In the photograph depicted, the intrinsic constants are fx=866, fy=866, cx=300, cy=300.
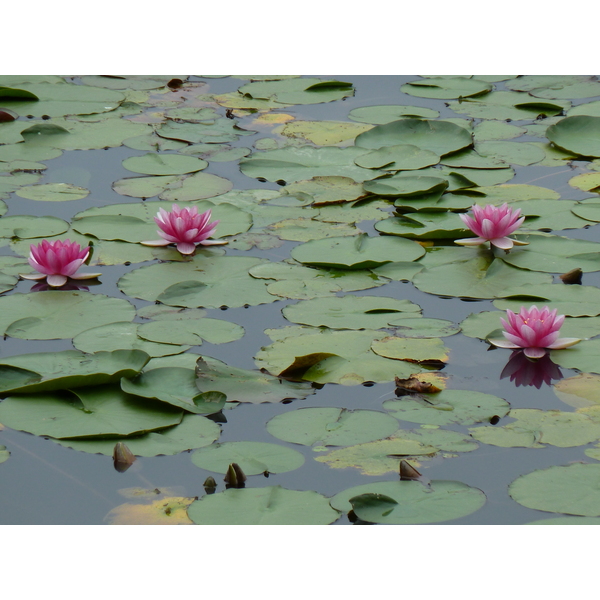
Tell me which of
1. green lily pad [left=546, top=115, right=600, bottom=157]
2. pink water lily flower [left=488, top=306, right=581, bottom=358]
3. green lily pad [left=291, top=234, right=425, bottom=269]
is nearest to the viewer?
pink water lily flower [left=488, top=306, right=581, bottom=358]

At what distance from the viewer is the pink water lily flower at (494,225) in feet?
12.3

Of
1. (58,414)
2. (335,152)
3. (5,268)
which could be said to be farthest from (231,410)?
(335,152)

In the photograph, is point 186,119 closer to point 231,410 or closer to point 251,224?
point 251,224

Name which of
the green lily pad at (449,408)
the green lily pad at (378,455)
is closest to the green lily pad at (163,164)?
the green lily pad at (449,408)

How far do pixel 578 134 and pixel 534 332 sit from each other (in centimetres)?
250

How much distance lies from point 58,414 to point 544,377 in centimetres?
161

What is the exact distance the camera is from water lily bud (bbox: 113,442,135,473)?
250 cm

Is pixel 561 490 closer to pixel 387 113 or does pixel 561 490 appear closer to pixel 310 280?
pixel 310 280

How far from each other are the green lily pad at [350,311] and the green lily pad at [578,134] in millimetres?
2120

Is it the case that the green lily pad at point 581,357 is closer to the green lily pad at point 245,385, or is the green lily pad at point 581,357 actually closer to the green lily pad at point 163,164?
the green lily pad at point 245,385

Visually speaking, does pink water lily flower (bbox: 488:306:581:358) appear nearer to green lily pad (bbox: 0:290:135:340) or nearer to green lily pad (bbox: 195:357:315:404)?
green lily pad (bbox: 195:357:315:404)

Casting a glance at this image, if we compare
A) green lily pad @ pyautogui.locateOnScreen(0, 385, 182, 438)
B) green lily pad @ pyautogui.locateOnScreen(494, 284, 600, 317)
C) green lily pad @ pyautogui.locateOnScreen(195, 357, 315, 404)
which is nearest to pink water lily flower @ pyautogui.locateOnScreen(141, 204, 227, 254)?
green lily pad @ pyautogui.locateOnScreen(195, 357, 315, 404)

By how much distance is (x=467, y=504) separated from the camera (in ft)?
7.58

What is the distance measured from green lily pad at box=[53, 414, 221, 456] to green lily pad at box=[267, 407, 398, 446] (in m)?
0.20
